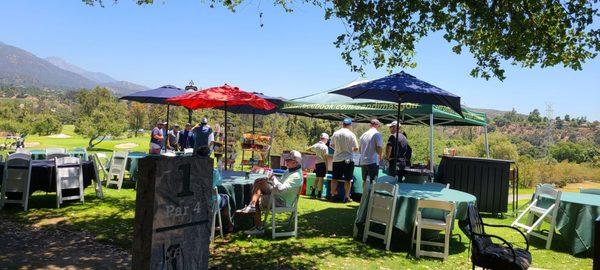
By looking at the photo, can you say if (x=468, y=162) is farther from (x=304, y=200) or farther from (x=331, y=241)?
(x=331, y=241)

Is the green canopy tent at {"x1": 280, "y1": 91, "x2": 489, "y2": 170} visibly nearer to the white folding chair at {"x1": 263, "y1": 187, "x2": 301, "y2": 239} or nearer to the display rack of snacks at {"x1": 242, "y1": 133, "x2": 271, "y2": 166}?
the display rack of snacks at {"x1": 242, "y1": 133, "x2": 271, "y2": 166}

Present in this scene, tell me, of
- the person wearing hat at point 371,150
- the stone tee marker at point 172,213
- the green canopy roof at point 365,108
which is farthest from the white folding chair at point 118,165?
the stone tee marker at point 172,213

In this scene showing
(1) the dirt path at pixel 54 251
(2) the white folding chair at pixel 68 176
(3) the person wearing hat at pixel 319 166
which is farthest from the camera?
(3) the person wearing hat at pixel 319 166

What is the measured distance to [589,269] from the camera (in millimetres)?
5188

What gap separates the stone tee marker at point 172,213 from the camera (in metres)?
3.09

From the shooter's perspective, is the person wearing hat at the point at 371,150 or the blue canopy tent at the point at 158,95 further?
the blue canopy tent at the point at 158,95

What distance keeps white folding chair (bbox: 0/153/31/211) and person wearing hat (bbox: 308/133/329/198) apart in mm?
5412

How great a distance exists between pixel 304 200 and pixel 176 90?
4.87 meters

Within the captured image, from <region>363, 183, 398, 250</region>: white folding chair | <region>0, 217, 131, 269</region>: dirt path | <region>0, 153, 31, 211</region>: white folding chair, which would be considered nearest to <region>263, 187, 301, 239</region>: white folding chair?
<region>363, 183, 398, 250</region>: white folding chair

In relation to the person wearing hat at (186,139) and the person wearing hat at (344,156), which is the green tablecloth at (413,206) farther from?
the person wearing hat at (186,139)

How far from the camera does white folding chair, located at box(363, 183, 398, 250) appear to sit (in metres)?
5.67

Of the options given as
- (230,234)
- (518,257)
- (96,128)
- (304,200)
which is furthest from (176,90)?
(96,128)

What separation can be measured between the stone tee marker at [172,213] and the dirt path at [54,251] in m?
1.46

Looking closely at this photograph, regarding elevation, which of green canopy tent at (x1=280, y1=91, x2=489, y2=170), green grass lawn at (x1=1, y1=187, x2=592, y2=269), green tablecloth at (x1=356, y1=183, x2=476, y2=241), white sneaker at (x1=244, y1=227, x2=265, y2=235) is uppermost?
green canopy tent at (x1=280, y1=91, x2=489, y2=170)
